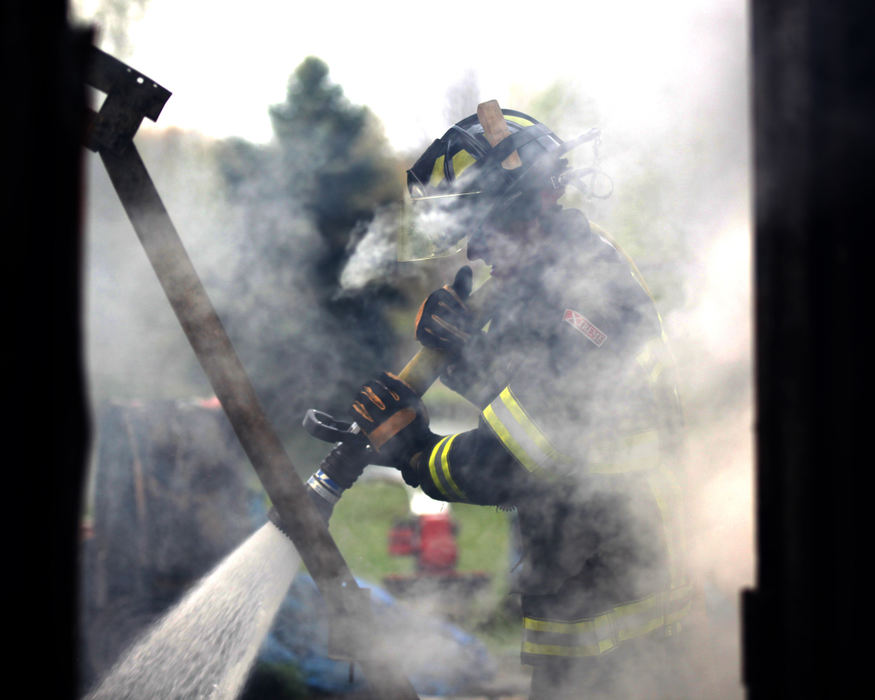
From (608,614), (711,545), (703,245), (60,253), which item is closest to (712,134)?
(703,245)

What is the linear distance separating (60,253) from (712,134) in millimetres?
3395

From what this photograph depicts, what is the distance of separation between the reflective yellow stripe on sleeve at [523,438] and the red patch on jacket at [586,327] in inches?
13.3

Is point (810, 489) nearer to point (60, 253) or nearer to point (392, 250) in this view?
point (60, 253)

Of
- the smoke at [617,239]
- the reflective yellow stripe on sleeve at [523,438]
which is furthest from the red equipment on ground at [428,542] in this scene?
the reflective yellow stripe on sleeve at [523,438]

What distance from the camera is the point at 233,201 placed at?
17.3 feet

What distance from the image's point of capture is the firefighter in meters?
2.49

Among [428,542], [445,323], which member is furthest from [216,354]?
[428,542]

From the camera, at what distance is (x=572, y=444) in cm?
246

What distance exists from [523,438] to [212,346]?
112 cm

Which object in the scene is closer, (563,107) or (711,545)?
(711,545)

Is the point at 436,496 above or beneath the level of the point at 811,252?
beneath

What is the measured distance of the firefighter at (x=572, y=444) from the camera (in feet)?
8.16

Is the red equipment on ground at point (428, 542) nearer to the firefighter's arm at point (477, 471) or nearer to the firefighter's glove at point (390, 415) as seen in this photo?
the firefighter's glove at point (390, 415)

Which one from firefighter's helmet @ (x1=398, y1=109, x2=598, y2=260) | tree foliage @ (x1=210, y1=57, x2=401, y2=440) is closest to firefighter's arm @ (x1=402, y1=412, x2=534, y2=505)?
firefighter's helmet @ (x1=398, y1=109, x2=598, y2=260)
